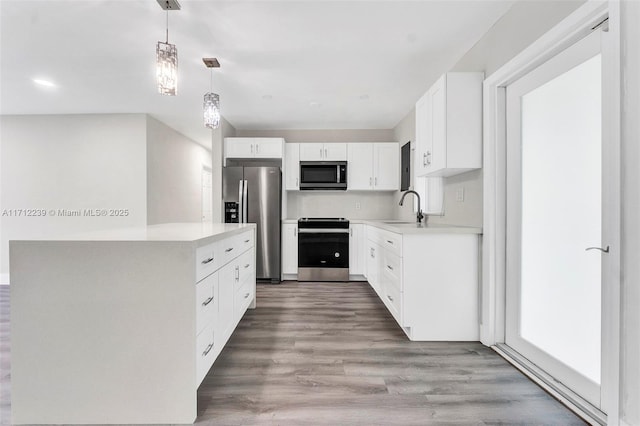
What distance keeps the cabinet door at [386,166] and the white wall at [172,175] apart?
11.2 ft

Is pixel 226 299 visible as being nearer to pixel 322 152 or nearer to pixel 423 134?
pixel 423 134

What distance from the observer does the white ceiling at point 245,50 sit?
196 centimetres

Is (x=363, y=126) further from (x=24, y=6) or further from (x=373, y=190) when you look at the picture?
(x=24, y=6)

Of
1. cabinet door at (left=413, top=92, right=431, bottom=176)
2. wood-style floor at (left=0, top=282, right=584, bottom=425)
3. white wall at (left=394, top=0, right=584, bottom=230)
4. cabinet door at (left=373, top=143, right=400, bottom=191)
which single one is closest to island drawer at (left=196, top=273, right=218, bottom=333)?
wood-style floor at (left=0, top=282, right=584, bottom=425)

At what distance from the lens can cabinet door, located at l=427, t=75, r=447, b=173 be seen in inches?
90.6

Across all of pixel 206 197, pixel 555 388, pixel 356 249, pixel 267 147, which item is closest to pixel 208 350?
pixel 555 388

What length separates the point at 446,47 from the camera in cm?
242

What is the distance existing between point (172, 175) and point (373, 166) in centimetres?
353

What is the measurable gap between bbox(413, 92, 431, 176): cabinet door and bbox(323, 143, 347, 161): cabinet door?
173cm

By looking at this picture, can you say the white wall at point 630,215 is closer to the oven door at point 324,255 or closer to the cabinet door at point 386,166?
the oven door at point 324,255

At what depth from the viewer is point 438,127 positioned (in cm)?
240

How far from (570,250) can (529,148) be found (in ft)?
2.40

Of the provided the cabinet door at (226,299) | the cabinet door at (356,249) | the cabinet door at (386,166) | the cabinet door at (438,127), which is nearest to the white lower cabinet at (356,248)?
the cabinet door at (356,249)

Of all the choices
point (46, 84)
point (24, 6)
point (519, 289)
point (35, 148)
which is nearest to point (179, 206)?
point (35, 148)
